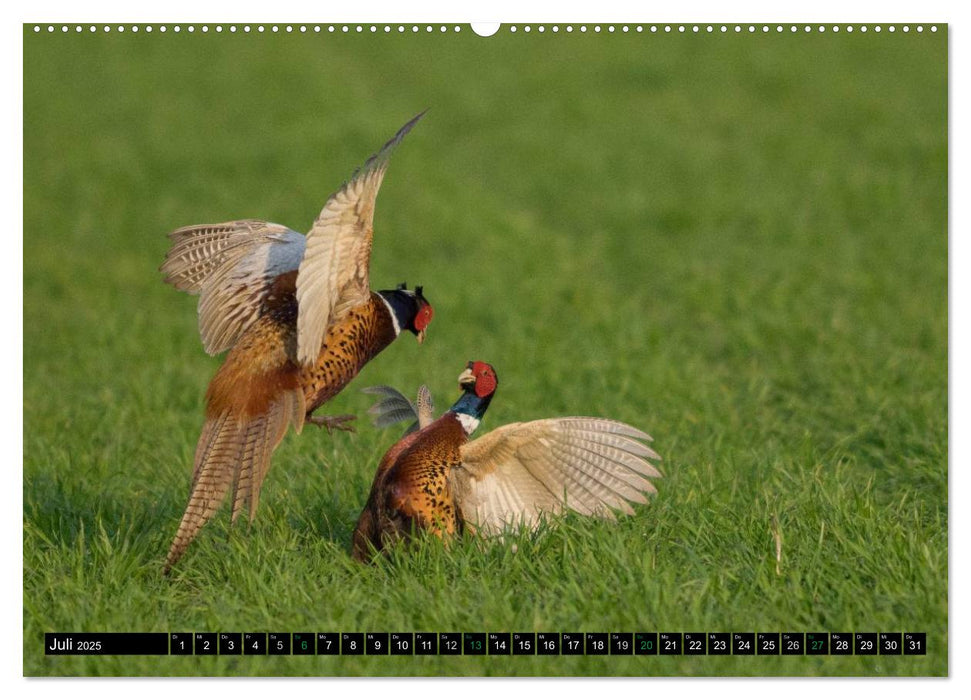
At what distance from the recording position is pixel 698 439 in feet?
18.8

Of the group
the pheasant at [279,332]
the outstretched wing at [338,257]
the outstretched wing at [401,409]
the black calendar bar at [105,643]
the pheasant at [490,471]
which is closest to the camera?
the outstretched wing at [338,257]

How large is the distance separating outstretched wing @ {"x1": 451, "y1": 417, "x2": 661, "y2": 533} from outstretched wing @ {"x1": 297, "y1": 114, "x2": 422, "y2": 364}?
699 millimetres

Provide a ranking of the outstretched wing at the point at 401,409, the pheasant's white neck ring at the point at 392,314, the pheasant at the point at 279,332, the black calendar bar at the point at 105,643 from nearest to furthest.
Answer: the pheasant at the point at 279,332, the pheasant's white neck ring at the point at 392,314, the black calendar bar at the point at 105,643, the outstretched wing at the point at 401,409

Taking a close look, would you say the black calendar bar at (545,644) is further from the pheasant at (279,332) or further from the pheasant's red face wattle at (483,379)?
the pheasant's red face wattle at (483,379)

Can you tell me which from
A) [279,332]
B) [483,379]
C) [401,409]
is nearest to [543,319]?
[401,409]

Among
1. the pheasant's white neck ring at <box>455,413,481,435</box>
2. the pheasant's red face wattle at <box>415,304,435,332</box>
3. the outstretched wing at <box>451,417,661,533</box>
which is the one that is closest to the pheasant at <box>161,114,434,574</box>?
the pheasant's red face wattle at <box>415,304,435,332</box>

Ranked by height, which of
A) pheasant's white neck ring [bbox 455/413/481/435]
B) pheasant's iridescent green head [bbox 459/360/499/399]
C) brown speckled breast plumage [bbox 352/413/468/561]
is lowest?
brown speckled breast plumage [bbox 352/413/468/561]

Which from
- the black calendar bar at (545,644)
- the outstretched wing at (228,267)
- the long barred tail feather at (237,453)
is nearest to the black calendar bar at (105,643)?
the black calendar bar at (545,644)

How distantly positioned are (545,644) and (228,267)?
5.16 ft

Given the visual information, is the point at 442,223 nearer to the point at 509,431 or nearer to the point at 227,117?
the point at 227,117

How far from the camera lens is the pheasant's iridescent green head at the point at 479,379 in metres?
3.79

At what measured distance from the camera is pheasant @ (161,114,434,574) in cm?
334

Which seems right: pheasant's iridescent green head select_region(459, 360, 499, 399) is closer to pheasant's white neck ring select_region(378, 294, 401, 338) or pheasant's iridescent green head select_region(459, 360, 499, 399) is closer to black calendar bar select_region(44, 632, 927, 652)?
pheasant's white neck ring select_region(378, 294, 401, 338)

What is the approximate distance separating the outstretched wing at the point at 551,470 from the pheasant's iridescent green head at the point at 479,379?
14cm
